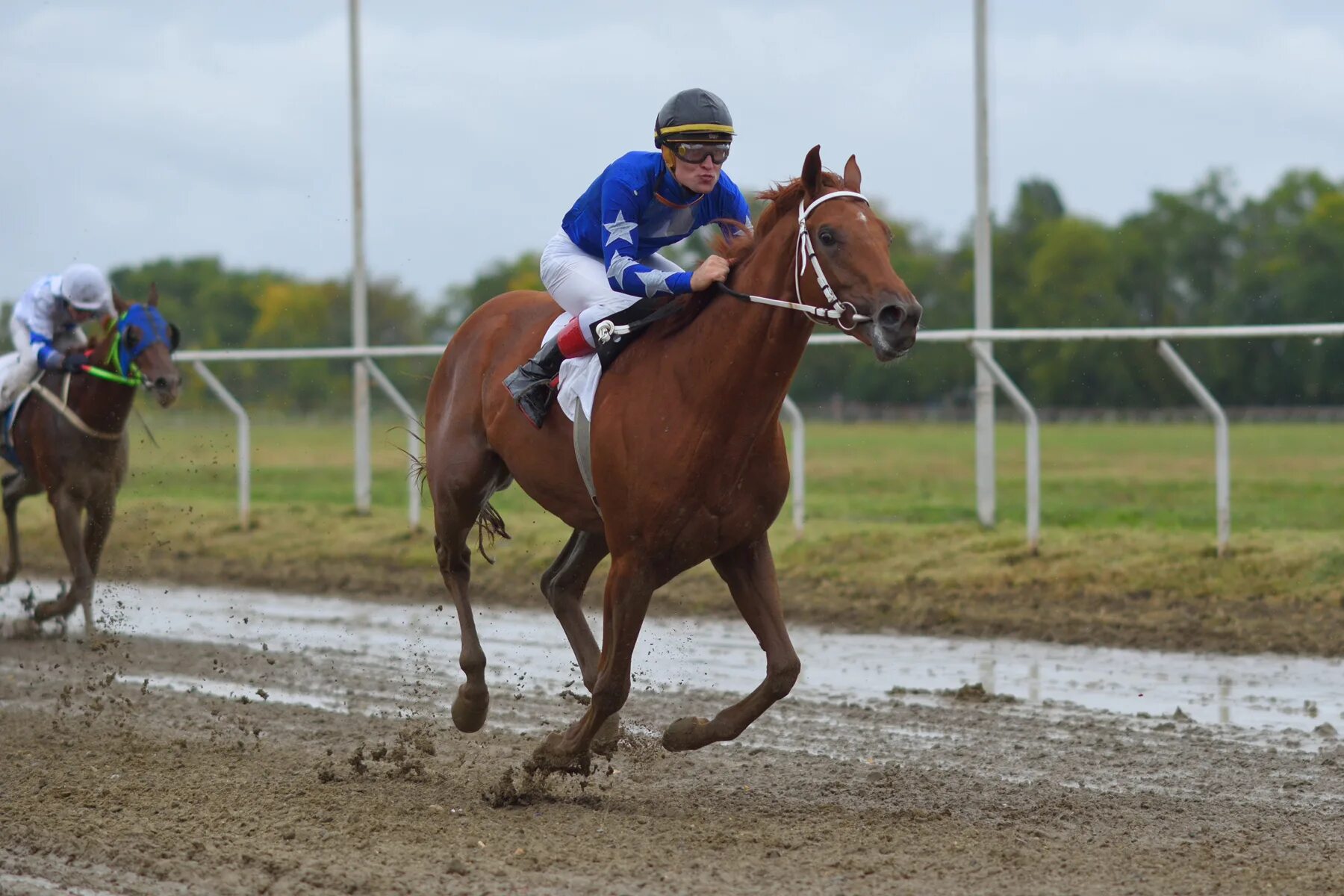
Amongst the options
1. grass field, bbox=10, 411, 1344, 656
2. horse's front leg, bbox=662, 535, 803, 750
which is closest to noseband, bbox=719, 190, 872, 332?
horse's front leg, bbox=662, 535, 803, 750

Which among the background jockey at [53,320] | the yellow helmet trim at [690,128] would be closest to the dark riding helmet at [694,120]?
the yellow helmet trim at [690,128]

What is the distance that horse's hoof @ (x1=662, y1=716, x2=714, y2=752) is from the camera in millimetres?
5504

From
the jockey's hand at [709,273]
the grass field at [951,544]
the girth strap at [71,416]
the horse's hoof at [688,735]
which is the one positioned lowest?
the grass field at [951,544]

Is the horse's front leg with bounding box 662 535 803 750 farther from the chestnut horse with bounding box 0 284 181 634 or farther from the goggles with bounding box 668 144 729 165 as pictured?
the chestnut horse with bounding box 0 284 181 634

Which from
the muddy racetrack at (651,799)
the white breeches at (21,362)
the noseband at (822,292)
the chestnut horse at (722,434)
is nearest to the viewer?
the muddy racetrack at (651,799)

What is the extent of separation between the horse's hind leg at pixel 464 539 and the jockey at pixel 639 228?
0.67 metres

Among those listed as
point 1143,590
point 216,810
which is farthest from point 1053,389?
point 216,810

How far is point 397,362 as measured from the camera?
46.9ft

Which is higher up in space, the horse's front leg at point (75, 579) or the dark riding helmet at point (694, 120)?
the dark riding helmet at point (694, 120)

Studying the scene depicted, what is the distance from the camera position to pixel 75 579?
32.5ft

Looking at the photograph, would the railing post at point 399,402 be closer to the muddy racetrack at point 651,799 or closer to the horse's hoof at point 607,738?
the muddy racetrack at point 651,799

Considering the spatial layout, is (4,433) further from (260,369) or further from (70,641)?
(260,369)

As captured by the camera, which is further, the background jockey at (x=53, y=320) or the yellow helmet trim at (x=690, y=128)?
the background jockey at (x=53, y=320)

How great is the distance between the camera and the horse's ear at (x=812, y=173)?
5.03 metres
